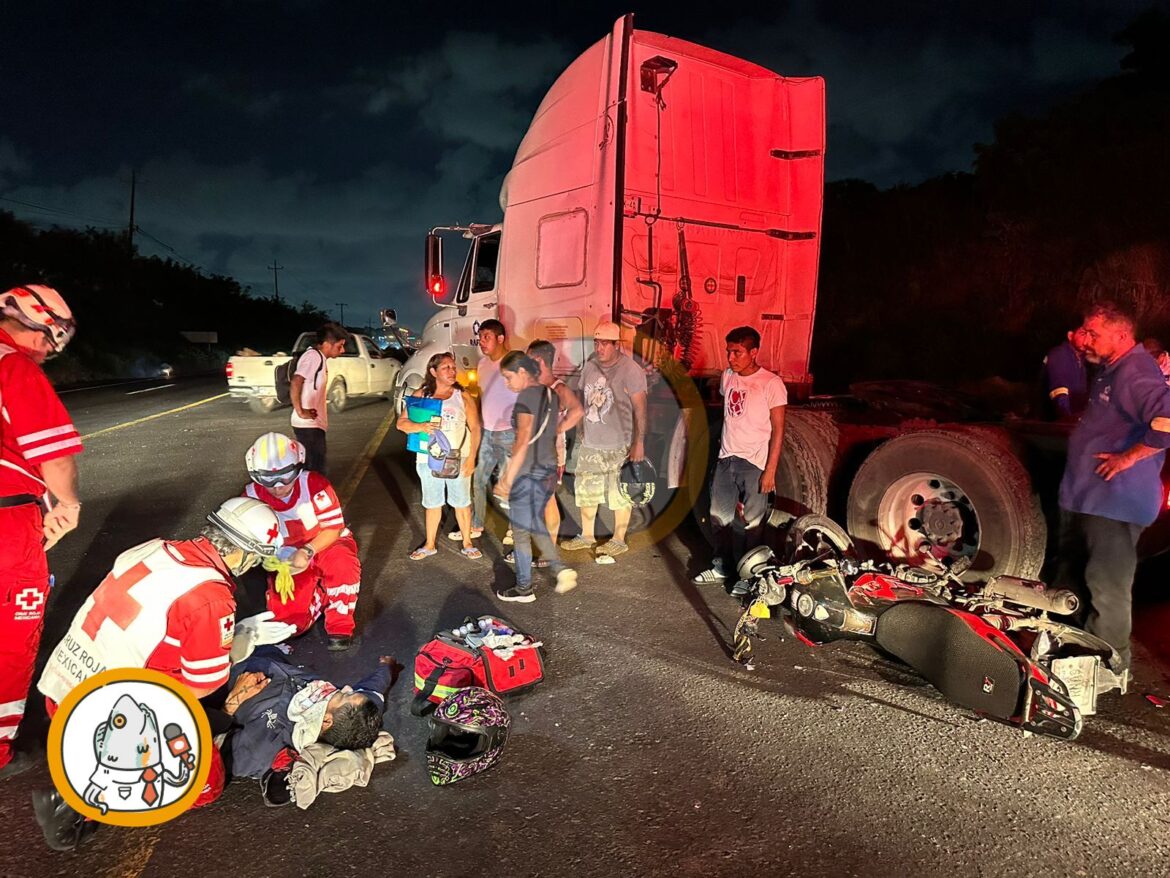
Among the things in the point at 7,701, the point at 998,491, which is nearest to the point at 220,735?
the point at 7,701

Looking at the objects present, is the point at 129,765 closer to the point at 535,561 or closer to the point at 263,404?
the point at 535,561

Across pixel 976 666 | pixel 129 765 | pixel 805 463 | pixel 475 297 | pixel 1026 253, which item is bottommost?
pixel 129 765

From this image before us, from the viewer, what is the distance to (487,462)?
5445 millimetres

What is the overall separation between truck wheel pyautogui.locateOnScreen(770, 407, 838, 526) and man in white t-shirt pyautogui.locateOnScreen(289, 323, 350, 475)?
3337mm

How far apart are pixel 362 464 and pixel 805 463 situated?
18.8ft

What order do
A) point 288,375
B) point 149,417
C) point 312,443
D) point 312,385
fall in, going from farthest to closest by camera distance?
point 149,417
point 288,375
point 312,443
point 312,385

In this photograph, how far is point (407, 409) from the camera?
5.18m

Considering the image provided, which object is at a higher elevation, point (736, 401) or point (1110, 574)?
point (736, 401)

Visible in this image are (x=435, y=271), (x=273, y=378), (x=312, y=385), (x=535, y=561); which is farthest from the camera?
(x=273, y=378)

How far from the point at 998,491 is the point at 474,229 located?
18.9 feet

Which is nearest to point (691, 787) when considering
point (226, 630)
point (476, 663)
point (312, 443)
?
point (476, 663)

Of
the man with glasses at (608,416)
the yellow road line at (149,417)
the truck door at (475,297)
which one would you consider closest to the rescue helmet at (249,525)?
the man with glasses at (608,416)

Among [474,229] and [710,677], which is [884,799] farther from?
[474,229]

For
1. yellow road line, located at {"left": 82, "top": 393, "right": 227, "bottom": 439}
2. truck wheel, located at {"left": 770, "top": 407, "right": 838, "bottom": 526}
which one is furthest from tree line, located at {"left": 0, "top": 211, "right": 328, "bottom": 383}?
truck wheel, located at {"left": 770, "top": 407, "right": 838, "bottom": 526}
